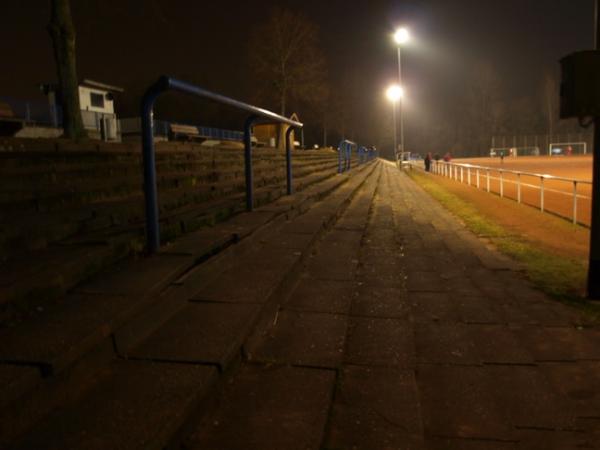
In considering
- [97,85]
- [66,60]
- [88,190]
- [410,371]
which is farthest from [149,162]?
[97,85]

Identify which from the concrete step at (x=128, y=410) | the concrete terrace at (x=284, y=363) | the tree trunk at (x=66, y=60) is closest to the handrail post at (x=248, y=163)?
the concrete terrace at (x=284, y=363)

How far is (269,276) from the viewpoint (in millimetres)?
3391

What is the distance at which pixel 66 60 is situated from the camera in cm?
1062

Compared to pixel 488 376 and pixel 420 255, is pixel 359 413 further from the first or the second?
pixel 420 255

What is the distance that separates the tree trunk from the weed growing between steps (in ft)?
28.6

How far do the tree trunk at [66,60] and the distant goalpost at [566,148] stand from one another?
7110 cm

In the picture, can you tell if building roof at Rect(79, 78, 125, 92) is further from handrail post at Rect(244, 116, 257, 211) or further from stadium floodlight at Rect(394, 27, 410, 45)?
handrail post at Rect(244, 116, 257, 211)

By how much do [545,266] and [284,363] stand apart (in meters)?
3.85

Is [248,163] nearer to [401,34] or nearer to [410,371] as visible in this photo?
[410,371]

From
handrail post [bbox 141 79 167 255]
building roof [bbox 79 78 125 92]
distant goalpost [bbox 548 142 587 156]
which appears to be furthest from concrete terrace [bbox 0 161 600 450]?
distant goalpost [bbox 548 142 587 156]

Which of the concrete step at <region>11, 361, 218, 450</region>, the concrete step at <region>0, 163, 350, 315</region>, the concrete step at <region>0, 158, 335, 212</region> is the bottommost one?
the concrete step at <region>11, 361, 218, 450</region>

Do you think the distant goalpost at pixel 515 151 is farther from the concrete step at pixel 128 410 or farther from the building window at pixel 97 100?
the concrete step at pixel 128 410

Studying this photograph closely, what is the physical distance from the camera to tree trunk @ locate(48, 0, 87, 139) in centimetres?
1027

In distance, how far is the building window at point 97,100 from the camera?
26531mm
